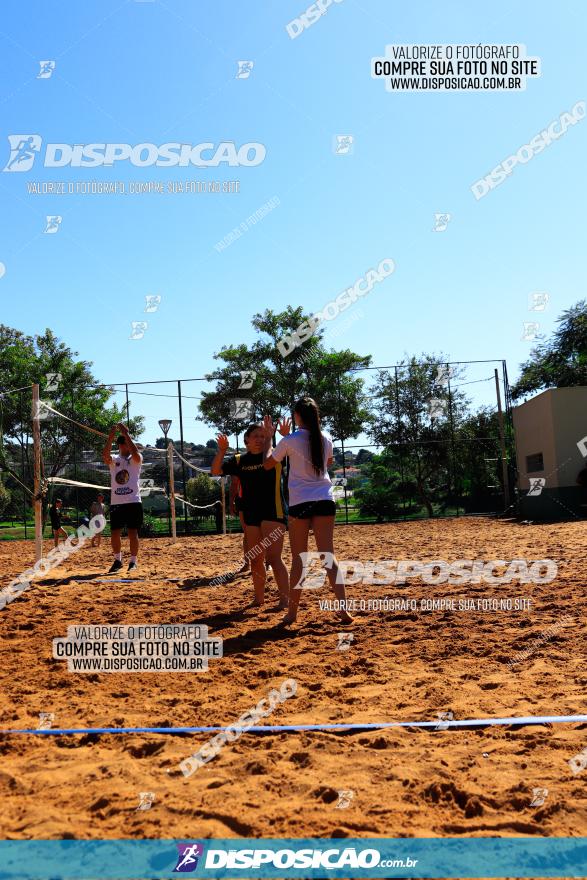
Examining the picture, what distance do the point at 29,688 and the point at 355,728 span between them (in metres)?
1.87

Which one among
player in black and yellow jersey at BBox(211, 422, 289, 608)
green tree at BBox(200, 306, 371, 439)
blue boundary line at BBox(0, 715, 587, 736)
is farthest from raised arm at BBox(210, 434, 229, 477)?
green tree at BBox(200, 306, 371, 439)

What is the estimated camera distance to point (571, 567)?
730 centimetres

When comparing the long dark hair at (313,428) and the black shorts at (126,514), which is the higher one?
the long dark hair at (313,428)

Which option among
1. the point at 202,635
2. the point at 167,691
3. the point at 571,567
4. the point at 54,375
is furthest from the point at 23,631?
the point at 54,375

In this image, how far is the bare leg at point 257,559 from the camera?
567cm

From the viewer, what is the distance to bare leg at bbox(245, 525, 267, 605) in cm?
567

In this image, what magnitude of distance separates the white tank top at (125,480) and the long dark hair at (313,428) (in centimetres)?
358

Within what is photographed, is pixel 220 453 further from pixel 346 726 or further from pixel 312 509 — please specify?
pixel 346 726

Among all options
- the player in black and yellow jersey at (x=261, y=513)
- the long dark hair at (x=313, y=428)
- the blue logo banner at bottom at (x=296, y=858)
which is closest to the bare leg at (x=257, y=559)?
the player in black and yellow jersey at (x=261, y=513)

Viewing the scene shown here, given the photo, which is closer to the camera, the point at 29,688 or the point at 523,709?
the point at 523,709

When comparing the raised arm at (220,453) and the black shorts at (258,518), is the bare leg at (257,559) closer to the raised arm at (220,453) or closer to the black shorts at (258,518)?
the black shorts at (258,518)

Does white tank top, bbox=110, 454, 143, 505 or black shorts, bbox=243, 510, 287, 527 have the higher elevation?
white tank top, bbox=110, 454, 143, 505

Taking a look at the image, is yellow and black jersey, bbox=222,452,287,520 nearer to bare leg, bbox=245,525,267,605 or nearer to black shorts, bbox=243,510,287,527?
black shorts, bbox=243,510,287,527

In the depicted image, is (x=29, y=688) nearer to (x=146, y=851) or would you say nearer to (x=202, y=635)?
(x=202, y=635)
